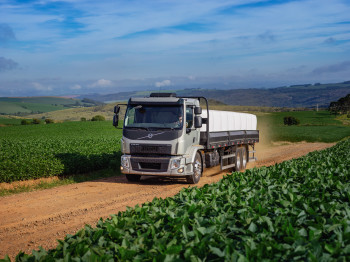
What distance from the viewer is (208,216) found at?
201 inches

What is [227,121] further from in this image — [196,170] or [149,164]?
[149,164]

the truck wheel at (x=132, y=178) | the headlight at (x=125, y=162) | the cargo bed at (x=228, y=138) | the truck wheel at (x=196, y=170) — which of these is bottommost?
the truck wheel at (x=132, y=178)

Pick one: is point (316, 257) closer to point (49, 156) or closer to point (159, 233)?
point (159, 233)

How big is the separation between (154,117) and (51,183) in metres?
5.71

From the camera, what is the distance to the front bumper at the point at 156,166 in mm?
13914

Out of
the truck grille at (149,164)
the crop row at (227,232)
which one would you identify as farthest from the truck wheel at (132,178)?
the crop row at (227,232)

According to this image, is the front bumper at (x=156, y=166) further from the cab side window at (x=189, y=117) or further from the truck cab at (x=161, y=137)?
the cab side window at (x=189, y=117)

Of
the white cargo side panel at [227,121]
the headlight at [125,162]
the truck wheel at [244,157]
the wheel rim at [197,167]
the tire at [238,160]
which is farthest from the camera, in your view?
the truck wheel at [244,157]

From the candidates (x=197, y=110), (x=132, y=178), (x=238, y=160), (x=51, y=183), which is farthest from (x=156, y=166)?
(x=238, y=160)

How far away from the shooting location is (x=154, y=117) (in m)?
14.4

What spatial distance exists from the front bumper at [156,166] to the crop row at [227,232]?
7529mm

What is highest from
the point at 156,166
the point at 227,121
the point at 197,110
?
the point at 197,110

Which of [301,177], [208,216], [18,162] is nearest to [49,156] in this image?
[18,162]

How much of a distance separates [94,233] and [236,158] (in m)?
A: 14.6
